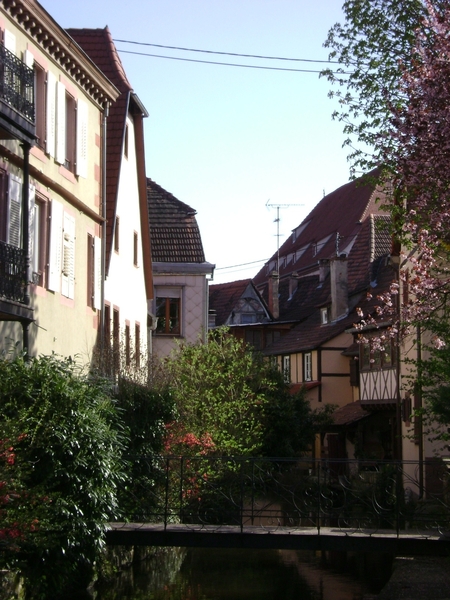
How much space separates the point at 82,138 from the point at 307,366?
3210 cm

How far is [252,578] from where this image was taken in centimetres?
1891

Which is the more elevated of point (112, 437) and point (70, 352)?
point (70, 352)

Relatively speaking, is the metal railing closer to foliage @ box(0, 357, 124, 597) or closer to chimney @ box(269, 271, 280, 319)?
foliage @ box(0, 357, 124, 597)

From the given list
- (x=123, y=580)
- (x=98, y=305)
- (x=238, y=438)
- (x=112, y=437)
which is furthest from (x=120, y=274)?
(x=112, y=437)

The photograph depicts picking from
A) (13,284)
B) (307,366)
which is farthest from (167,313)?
(13,284)

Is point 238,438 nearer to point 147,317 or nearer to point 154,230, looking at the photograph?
point 147,317

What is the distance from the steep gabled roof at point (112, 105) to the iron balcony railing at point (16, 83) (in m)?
7.60

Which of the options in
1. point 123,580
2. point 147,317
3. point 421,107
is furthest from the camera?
point 147,317

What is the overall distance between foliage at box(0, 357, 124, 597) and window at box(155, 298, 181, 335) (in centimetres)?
2181

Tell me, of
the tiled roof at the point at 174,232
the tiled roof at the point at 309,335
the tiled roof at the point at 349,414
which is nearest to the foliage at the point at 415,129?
the tiled roof at the point at 174,232

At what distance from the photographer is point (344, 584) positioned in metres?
18.6

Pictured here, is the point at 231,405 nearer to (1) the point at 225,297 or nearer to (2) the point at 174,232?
(2) the point at 174,232

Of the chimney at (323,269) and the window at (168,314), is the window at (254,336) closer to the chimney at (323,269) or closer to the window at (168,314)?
the chimney at (323,269)

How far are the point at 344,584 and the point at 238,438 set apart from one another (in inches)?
324
